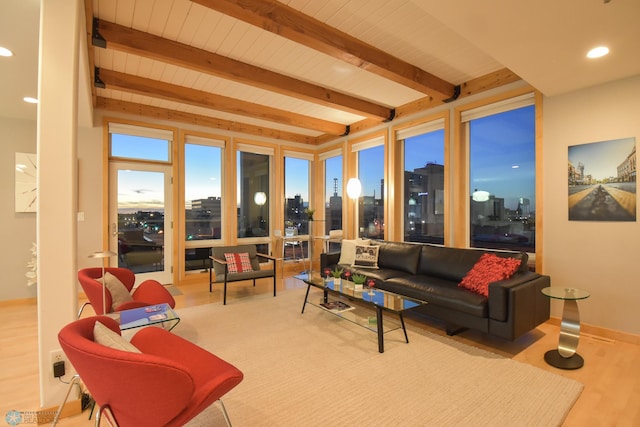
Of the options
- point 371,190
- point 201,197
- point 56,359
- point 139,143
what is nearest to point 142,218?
point 201,197

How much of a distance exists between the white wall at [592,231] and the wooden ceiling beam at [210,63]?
2.67 metres

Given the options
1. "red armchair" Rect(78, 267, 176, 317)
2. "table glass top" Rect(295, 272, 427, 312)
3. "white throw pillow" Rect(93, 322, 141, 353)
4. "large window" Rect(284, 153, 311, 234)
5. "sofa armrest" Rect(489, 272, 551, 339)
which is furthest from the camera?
"large window" Rect(284, 153, 311, 234)

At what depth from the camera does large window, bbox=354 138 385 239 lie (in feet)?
18.7

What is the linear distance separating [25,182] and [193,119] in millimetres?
2623

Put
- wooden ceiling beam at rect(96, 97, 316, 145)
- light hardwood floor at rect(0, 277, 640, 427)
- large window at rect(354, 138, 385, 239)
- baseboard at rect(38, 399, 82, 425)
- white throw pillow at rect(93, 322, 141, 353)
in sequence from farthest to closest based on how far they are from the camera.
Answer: large window at rect(354, 138, 385, 239)
wooden ceiling beam at rect(96, 97, 316, 145)
light hardwood floor at rect(0, 277, 640, 427)
baseboard at rect(38, 399, 82, 425)
white throw pillow at rect(93, 322, 141, 353)

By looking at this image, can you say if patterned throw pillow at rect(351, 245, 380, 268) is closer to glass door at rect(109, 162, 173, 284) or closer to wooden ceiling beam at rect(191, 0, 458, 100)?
wooden ceiling beam at rect(191, 0, 458, 100)

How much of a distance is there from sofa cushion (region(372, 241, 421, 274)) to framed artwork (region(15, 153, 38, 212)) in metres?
5.23

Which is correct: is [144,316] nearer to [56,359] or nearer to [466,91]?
[56,359]

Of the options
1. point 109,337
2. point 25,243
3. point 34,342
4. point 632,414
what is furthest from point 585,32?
point 25,243

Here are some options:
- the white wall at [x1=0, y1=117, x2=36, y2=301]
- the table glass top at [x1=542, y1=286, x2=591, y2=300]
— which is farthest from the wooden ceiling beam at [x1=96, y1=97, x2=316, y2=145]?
the table glass top at [x1=542, y1=286, x2=591, y2=300]

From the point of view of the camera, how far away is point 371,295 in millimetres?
3275

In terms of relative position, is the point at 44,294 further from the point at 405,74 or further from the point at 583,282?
the point at 583,282

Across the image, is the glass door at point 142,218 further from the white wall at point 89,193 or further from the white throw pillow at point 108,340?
the white throw pillow at point 108,340

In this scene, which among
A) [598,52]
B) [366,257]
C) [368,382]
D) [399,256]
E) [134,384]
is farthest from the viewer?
[366,257]
